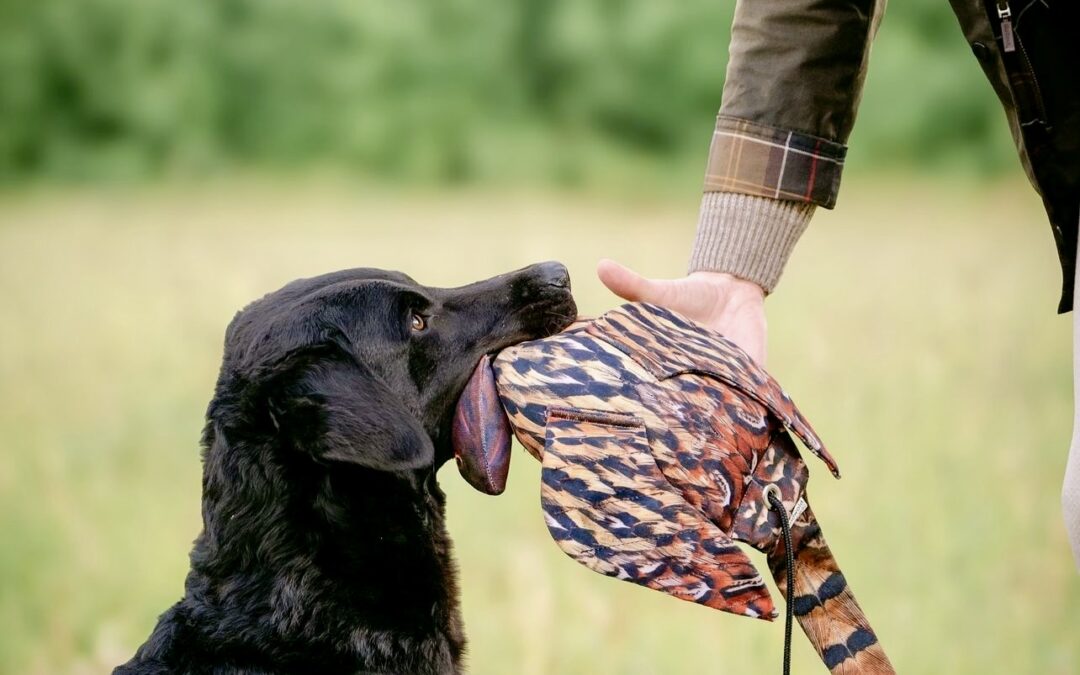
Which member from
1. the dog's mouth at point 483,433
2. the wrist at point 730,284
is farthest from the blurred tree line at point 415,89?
the dog's mouth at point 483,433

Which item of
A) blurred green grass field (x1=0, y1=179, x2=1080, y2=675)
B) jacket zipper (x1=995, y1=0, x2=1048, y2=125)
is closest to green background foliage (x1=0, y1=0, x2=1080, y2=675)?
blurred green grass field (x1=0, y1=179, x2=1080, y2=675)

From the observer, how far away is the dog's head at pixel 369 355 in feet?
7.07

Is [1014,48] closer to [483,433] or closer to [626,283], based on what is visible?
[626,283]

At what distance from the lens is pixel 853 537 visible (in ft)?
15.6

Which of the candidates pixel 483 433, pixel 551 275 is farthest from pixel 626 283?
pixel 483 433

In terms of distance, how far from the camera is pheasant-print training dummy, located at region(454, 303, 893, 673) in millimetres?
1804

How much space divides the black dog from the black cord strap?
2.18ft

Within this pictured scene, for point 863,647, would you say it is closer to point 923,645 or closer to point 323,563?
point 323,563

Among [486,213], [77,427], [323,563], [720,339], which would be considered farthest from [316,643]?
[486,213]

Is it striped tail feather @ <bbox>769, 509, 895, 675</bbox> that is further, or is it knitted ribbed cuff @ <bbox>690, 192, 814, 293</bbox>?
knitted ribbed cuff @ <bbox>690, 192, 814, 293</bbox>

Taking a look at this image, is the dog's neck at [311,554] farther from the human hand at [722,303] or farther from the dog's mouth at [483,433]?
the human hand at [722,303]

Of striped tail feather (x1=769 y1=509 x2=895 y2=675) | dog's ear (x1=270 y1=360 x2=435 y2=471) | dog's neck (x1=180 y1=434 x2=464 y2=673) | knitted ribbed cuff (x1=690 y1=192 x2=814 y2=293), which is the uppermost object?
knitted ribbed cuff (x1=690 y1=192 x2=814 y2=293)

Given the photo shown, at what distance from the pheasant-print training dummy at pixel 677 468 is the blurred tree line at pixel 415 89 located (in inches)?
439

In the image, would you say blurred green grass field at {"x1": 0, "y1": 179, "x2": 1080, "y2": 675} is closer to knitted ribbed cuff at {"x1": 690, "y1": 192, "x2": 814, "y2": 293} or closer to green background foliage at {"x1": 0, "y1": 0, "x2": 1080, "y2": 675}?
green background foliage at {"x1": 0, "y1": 0, "x2": 1080, "y2": 675}
